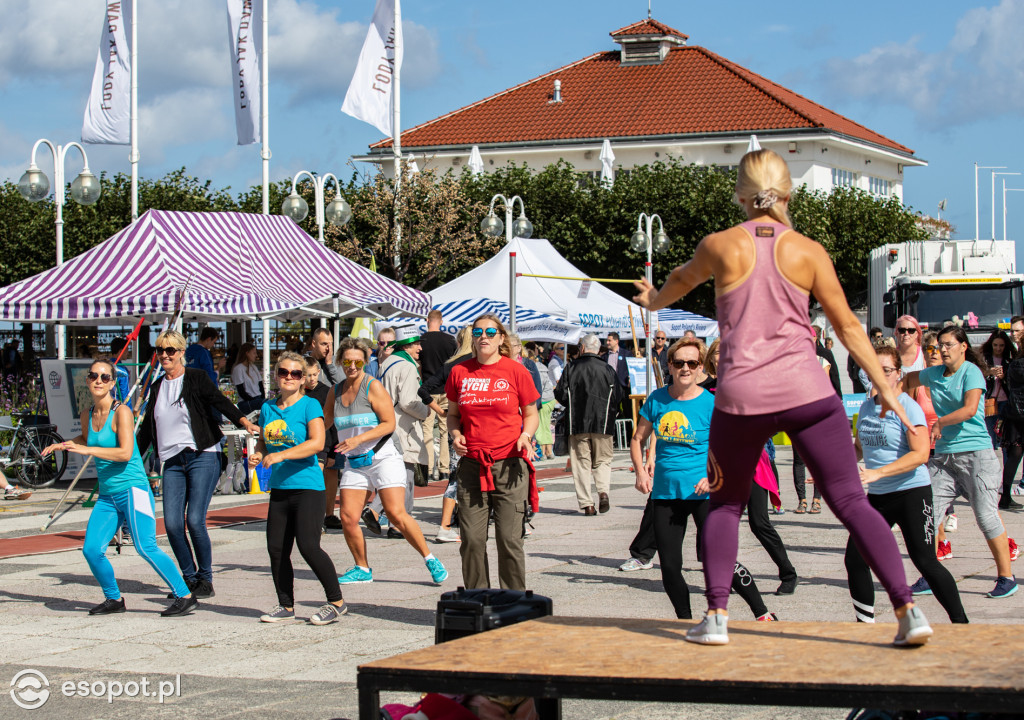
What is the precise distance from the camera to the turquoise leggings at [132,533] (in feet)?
25.7

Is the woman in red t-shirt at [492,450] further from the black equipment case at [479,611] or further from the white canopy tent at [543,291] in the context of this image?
the white canopy tent at [543,291]

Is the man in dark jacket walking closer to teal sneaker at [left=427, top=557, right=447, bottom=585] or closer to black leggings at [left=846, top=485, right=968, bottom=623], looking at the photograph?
teal sneaker at [left=427, top=557, right=447, bottom=585]

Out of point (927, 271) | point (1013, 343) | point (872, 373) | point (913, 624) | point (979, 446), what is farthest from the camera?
point (927, 271)

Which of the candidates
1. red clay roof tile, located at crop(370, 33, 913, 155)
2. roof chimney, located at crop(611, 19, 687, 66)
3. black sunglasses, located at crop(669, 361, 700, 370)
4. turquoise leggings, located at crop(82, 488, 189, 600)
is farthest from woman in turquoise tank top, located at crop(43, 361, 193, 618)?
roof chimney, located at crop(611, 19, 687, 66)

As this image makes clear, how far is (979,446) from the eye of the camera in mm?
8000

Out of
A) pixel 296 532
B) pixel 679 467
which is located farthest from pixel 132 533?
pixel 679 467

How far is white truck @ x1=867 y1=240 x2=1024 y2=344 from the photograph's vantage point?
2148cm

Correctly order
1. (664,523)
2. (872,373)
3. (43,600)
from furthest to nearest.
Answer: (43,600)
(664,523)
(872,373)

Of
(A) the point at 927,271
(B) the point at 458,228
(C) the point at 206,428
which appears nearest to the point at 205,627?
(C) the point at 206,428

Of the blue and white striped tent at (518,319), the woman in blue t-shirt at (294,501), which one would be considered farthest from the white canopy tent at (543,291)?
the woman in blue t-shirt at (294,501)

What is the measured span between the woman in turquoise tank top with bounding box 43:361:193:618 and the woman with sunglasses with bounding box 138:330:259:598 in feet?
1.31

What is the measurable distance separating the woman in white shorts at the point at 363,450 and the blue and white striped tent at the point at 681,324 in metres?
18.3

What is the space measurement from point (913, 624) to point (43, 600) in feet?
22.1

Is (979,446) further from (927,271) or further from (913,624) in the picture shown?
(927,271)
